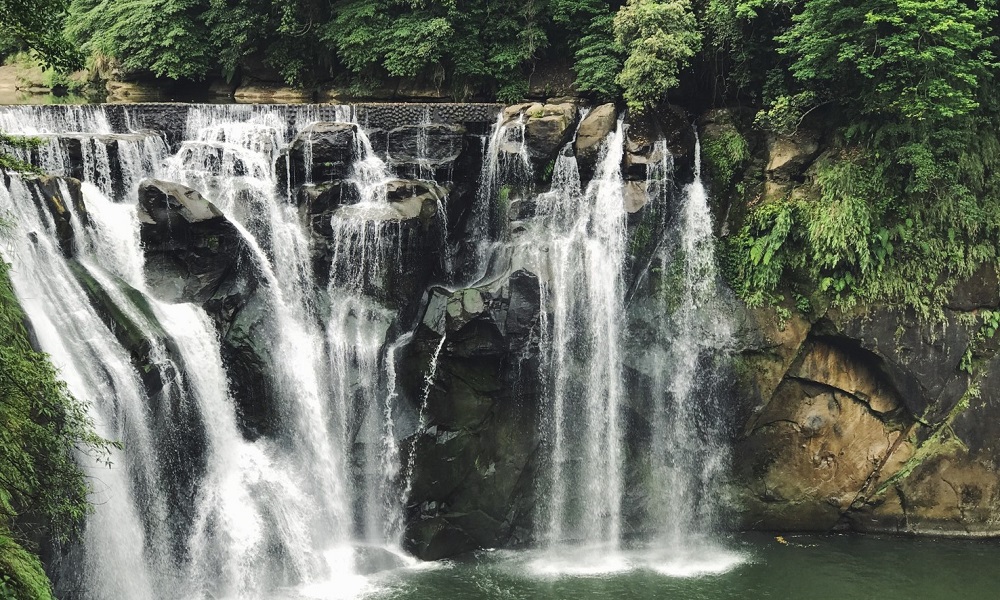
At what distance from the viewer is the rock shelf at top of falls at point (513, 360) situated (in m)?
13.6

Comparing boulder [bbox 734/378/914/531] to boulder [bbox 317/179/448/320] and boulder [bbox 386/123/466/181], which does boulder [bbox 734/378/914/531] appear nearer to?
boulder [bbox 317/179/448/320]

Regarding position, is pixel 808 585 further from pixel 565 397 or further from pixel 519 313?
pixel 519 313

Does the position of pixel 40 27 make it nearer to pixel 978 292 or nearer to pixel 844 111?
pixel 844 111

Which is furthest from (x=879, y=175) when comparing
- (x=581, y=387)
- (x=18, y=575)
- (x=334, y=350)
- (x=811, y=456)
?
(x=18, y=575)

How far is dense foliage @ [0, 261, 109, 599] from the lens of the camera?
25.8ft

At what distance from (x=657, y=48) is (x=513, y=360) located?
304 inches

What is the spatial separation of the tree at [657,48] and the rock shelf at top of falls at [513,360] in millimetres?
693

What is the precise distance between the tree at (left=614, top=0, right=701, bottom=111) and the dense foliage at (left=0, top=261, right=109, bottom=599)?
12.5 meters

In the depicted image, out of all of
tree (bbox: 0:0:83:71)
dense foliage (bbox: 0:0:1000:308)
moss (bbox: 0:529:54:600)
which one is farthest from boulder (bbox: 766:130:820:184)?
moss (bbox: 0:529:54:600)

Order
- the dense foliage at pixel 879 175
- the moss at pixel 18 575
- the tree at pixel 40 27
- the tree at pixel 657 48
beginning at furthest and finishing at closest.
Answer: the tree at pixel 657 48 < the dense foliage at pixel 879 175 < the tree at pixel 40 27 < the moss at pixel 18 575

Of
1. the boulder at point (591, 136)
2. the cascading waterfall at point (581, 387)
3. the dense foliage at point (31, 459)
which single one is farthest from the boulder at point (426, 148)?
the dense foliage at point (31, 459)

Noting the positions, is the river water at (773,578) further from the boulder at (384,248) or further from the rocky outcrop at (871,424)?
the boulder at (384,248)

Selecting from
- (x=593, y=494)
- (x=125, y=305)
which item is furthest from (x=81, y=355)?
(x=593, y=494)

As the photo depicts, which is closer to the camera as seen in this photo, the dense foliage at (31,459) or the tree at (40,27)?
the tree at (40,27)
